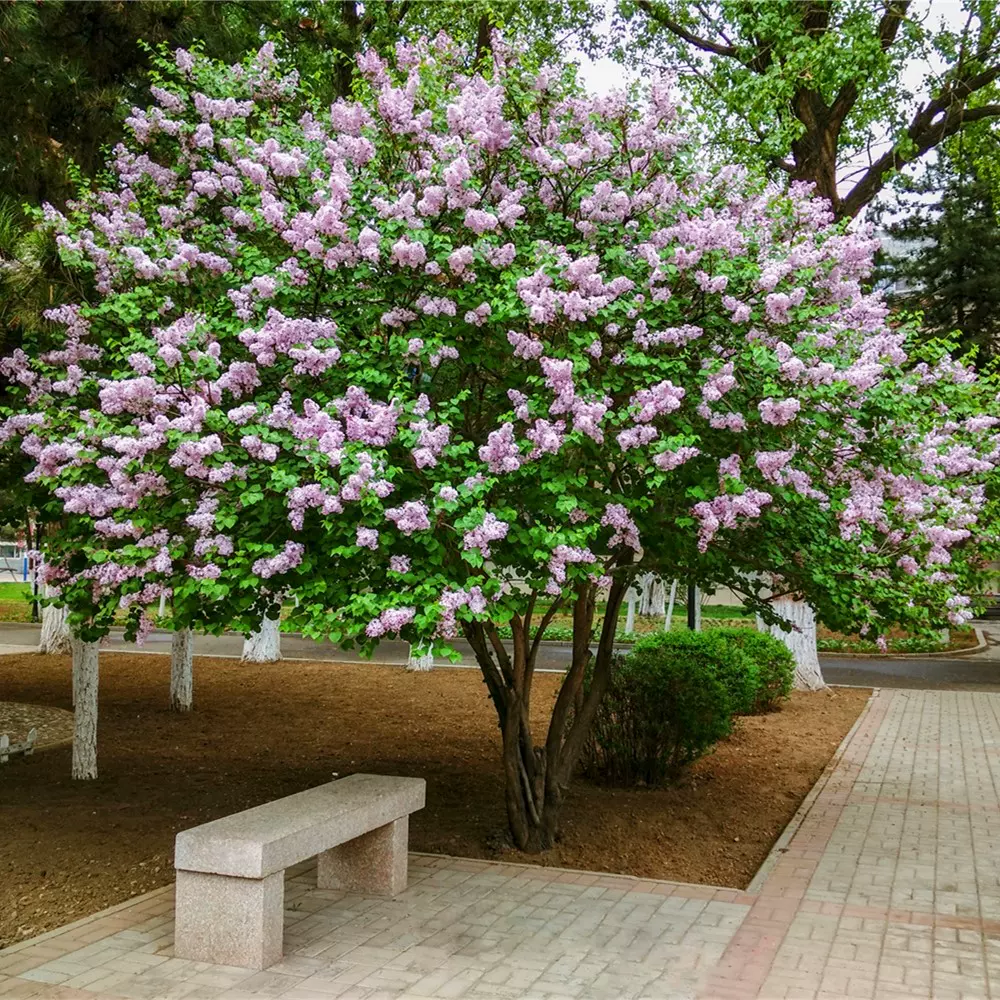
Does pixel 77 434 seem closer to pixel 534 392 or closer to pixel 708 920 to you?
pixel 534 392

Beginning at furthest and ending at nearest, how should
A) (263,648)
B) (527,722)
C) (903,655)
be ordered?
(903,655) → (263,648) → (527,722)

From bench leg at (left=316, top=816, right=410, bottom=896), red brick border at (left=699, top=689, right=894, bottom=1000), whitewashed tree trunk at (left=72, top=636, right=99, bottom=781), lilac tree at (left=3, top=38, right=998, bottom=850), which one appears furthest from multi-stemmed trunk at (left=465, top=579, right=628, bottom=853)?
whitewashed tree trunk at (left=72, top=636, right=99, bottom=781)

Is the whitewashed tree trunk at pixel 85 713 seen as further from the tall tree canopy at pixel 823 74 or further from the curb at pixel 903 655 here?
the curb at pixel 903 655

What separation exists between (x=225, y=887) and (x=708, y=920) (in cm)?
263

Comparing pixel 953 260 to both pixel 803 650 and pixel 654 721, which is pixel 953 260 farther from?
pixel 654 721

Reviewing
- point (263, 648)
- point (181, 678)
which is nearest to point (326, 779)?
point (181, 678)

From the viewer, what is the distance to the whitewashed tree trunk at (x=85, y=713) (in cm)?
936

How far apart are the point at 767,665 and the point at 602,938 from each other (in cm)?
888

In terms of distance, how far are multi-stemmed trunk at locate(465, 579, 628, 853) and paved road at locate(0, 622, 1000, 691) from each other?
11273 millimetres

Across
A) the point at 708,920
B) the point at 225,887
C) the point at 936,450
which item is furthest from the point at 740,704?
the point at 225,887

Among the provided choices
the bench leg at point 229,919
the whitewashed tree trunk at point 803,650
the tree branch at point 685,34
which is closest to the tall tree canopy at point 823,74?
the tree branch at point 685,34

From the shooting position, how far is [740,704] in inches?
429

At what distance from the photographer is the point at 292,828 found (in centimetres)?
564

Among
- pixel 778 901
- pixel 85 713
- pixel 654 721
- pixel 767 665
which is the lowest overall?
pixel 778 901
